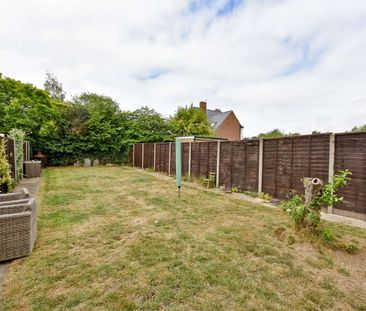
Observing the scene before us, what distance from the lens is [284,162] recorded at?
237 inches

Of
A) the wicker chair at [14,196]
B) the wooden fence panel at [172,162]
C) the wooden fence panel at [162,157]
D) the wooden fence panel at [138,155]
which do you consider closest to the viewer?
the wicker chair at [14,196]

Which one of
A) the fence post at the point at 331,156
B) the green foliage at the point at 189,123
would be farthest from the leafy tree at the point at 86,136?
the fence post at the point at 331,156

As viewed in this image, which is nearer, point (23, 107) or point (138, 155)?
point (23, 107)

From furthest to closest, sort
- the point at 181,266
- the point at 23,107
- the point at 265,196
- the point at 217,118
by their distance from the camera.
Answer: the point at 217,118 → the point at 23,107 → the point at 265,196 → the point at 181,266

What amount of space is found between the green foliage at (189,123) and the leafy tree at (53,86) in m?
17.7

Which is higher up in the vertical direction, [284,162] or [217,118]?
[217,118]

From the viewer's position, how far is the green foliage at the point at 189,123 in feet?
66.5

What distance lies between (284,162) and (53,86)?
3121 centimetres

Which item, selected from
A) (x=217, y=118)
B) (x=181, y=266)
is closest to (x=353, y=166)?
(x=181, y=266)

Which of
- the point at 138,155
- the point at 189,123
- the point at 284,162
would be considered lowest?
the point at 138,155

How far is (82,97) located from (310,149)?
32.0 m

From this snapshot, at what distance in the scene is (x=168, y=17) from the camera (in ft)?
24.2

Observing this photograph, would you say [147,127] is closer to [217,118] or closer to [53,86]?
[217,118]

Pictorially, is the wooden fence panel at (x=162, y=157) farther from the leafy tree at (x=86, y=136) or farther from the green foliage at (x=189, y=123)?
the green foliage at (x=189, y=123)
